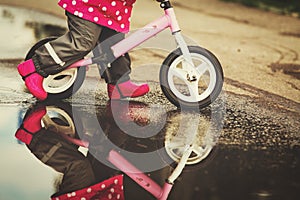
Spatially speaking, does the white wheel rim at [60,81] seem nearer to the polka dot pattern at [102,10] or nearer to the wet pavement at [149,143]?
the wet pavement at [149,143]

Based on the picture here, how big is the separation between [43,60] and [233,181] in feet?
5.98

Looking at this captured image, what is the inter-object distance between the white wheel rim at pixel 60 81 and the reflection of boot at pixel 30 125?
0.22 meters

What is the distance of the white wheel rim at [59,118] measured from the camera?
4.75 m

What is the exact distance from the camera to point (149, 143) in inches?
180

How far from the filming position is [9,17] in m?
8.12

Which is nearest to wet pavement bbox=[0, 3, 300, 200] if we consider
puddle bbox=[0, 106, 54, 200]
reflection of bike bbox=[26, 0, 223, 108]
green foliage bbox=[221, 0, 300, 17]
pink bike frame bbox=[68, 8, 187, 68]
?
puddle bbox=[0, 106, 54, 200]

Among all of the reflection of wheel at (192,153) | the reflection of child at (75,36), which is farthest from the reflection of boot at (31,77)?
the reflection of wheel at (192,153)

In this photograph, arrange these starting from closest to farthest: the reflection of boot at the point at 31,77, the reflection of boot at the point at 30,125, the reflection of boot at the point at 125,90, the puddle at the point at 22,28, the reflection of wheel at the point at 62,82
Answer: the reflection of boot at the point at 30,125 → the reflection of boot at the point at 31,77 → the reflection of wheel at the point at 62,82 → the reflection of boot at the point at 125,90 → the puddle at the point at 22,28

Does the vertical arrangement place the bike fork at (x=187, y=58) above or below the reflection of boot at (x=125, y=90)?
above

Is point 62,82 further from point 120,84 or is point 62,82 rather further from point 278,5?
point 278,5

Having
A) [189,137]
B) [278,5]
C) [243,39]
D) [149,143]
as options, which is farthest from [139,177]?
[278,5]

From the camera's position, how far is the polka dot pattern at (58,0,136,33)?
5016mm

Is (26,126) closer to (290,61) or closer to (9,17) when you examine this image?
(290,61)

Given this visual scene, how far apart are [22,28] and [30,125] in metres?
3.08
